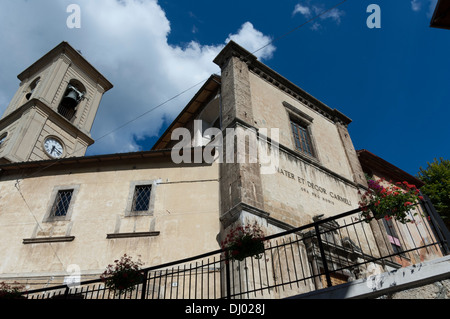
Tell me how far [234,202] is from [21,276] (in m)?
6.20

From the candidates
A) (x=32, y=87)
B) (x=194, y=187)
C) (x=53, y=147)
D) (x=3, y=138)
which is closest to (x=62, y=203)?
(x=194, y=187)

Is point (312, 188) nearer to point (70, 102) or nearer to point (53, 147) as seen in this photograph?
point (53, 147)

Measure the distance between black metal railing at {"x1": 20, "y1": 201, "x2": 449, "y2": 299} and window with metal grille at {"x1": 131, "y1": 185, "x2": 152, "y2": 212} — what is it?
7.12ft

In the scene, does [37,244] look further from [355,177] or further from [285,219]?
[355,177]

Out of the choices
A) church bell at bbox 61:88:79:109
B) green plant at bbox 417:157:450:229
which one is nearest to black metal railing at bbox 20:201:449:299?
green plant at bbox 417:157:450:229

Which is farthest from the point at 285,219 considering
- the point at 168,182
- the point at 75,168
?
the point at 75,168

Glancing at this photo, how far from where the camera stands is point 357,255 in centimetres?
1034

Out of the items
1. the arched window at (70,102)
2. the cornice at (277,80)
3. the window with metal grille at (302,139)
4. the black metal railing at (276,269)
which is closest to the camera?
the black metal railing at (276,269)

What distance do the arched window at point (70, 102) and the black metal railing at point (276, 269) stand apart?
16301mm

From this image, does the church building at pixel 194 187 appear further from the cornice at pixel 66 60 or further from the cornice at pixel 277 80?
the cornice at pixel 66 60

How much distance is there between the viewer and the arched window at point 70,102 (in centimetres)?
2242

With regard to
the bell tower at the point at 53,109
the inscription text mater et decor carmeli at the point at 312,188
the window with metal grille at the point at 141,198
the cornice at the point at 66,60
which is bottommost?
the window with metal grille at the point at 141,198

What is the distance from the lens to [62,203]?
10656mm

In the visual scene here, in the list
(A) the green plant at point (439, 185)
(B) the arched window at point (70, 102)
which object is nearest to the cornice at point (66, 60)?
(B) the arched window at point (70, 102)
